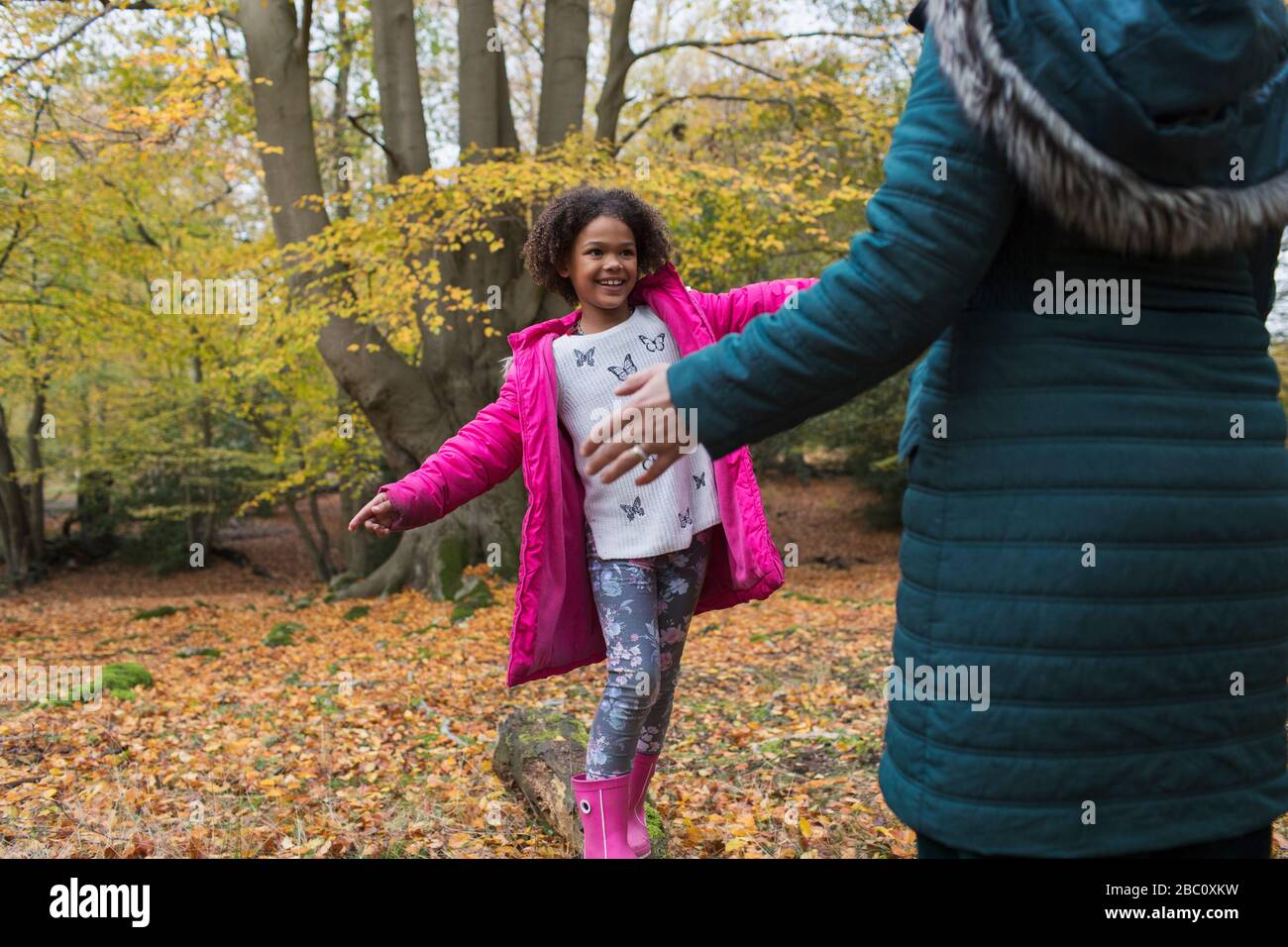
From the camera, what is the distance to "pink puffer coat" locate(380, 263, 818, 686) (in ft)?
9.27

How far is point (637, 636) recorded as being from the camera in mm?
2838

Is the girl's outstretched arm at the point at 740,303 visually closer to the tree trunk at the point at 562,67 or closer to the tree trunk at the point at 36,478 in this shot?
the tree trunk at the point at 562,67

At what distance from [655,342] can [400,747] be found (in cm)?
310

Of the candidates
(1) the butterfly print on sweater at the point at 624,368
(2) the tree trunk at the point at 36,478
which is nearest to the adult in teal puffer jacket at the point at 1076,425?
(1) the butterfly print on sweater at the point at 624,368

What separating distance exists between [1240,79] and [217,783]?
15.0 ft

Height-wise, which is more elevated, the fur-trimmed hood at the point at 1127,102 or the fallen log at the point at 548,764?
the fur-trimmed hood at the point at 1127,102

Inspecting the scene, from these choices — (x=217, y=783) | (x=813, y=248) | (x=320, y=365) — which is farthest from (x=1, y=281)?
(x=217, y=783)

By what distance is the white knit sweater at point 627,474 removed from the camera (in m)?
2.88

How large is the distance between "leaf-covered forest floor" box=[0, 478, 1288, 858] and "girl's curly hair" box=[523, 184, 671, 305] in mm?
2004

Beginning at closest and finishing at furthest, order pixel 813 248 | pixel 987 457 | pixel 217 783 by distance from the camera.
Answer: pixel 987 457 → pixel 217 783 → pixel 813 248

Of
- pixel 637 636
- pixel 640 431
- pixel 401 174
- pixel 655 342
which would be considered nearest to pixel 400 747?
pixel 637 636

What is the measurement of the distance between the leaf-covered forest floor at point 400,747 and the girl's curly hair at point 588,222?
78.9 inches

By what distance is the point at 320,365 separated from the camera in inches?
647
